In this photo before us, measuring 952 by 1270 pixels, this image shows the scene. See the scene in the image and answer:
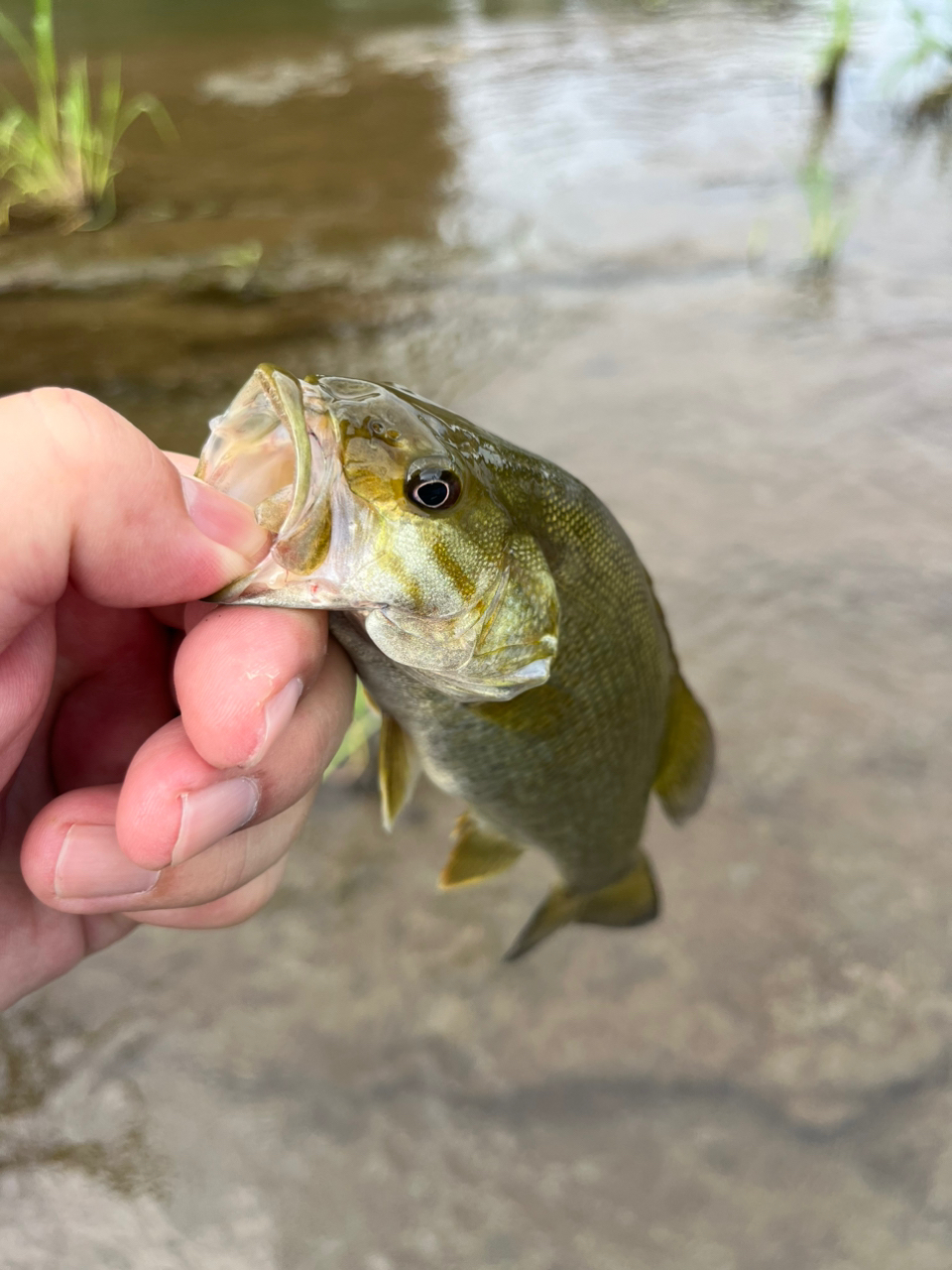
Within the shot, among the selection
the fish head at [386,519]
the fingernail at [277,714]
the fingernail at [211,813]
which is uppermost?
the fish head at [386,519]

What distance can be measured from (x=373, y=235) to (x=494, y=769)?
472 cm

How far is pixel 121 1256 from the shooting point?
1.82 m

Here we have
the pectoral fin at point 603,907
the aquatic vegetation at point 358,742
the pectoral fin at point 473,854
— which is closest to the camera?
the pectoral fin at point 473,854

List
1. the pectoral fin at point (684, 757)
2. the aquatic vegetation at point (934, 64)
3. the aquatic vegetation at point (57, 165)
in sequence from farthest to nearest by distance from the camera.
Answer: the aquatic vegetation at point (934, 64) < the aquatic vegetation at point (57, 165) < the pectoral fin at point (684, 757)

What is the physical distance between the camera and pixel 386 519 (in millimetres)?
1111

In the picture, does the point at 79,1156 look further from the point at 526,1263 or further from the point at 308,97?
the point at 308,97

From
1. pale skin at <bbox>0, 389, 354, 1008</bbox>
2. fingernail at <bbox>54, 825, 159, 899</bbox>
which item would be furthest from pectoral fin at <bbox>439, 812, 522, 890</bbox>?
fingernail at <bbox>54, 825, 159, 899</bbox>

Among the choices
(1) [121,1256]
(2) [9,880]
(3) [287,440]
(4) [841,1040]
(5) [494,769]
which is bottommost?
(1) [121,1256]

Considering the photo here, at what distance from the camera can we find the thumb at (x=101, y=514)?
3.23ft

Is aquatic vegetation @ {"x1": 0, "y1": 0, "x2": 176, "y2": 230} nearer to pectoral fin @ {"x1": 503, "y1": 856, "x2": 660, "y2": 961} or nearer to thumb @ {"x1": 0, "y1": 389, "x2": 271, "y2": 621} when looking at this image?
thumb @ {"x1": 0, "y1": 389, "x2": 271, "y2": 621}

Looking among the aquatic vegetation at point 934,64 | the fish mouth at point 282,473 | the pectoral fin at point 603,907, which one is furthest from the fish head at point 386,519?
the aquatic vegetation at point 934,64

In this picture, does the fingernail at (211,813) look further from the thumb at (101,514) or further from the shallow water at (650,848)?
the shallow water at (650,848)

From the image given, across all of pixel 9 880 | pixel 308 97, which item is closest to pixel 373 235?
pixel 308 97

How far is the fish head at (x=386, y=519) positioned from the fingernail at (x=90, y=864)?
0.43 m
